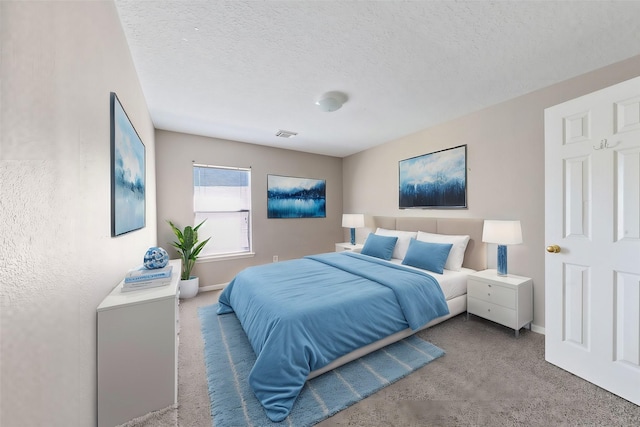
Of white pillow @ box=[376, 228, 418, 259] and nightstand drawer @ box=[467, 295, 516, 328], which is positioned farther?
white pillow @ box=[376, 228, 418, 259]

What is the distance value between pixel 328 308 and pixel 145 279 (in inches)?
50.4

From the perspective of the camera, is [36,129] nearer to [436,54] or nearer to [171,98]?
[171,98]

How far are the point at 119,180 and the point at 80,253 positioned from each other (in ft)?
2.20

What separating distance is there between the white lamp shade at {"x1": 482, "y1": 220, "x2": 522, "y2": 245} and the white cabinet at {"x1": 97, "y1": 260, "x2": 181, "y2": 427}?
9.51 ft

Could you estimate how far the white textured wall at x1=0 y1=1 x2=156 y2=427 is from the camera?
649 millimetres

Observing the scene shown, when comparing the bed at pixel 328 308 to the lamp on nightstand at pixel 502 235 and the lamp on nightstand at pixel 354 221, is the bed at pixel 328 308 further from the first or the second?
the lamp on nightstand at pixel 354 221

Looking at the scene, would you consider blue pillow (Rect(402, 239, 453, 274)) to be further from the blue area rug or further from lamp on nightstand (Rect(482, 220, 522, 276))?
the blue area rug

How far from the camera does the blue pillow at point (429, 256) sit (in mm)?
2820

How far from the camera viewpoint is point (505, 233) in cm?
245

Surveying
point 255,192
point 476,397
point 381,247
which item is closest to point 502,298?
point 476,397

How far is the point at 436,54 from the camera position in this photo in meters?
1.88

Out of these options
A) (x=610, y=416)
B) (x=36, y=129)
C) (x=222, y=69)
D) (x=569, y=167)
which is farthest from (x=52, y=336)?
(x=569, y=167)

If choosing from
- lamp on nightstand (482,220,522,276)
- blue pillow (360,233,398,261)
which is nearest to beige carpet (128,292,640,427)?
lamp on nightstand (482,220,522,276)

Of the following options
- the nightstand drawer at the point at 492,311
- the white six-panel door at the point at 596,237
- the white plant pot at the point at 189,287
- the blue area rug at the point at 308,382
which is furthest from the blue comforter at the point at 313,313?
the white plant pot at the point at 189,287
